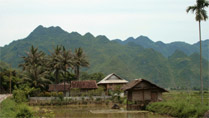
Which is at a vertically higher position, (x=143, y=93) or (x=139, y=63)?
(x=139, y=63)

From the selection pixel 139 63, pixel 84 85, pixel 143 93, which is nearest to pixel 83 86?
pixel 84 85

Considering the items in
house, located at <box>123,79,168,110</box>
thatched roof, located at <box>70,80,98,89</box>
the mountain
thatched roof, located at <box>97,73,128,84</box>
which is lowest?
house, located at <box>123,79,168,110</box>

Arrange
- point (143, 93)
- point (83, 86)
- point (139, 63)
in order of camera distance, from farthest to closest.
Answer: point (139, 63)
point (83, 86)
point (143, 93)

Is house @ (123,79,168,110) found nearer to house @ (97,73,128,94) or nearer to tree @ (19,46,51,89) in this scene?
tree @ (19,46,51,89)

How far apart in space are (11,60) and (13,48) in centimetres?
1789

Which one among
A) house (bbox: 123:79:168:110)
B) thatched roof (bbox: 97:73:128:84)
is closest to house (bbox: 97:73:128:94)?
thatched roof (bbox: 97:73:128:84)

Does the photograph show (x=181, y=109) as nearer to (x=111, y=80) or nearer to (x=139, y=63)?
(x=111, y=80)

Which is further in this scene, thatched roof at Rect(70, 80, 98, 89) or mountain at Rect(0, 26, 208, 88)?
mountain at Rect(0, 26, 208, 88)

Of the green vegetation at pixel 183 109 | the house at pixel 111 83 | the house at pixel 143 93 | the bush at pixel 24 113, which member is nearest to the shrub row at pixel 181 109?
the green vegetation at pixel 183 109

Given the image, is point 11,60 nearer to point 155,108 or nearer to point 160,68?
point 160,68

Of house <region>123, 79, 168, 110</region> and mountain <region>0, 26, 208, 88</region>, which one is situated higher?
mountain <region>0, 26, 208, 88</region>

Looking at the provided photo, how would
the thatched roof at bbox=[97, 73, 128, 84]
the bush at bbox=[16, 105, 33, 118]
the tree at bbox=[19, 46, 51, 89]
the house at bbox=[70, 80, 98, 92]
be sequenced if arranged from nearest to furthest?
1. the bush at bbox=[16, 105, 33, 118]
2. the tree at bbox=[19, 46, 51, 89]
3. the house at bbox=[70, 80, 98, 92]
4. the thatched roof at bbox=[97, 73, 128, 84]

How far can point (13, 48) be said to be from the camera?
19588cm

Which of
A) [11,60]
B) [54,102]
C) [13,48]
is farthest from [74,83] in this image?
[13,48]
